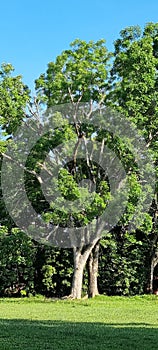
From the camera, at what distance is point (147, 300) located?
22484 millimetres

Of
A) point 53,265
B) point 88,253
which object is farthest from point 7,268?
point 88,253

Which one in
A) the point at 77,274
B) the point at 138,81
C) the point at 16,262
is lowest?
the point at 77,274

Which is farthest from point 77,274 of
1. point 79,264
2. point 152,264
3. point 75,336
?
point 75,336

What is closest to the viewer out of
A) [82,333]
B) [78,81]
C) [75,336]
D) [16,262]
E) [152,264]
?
[75,336]

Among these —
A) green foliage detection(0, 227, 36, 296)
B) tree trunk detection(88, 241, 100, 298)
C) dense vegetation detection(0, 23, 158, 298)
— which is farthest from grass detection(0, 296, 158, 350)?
tree trunk detection(88, 241, 100, 298)

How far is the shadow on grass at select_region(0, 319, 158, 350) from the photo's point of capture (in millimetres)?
8109

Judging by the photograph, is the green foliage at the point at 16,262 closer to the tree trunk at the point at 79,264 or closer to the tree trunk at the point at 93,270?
A: the tree trunk at the point at 79,264

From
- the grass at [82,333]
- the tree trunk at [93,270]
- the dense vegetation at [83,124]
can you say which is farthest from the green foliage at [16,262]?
the grass at [82,333]

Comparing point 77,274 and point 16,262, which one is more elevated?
point 16,262

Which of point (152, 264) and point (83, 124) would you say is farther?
point (152, 264)

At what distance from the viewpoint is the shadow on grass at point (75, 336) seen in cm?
811

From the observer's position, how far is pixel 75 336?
9352 mm

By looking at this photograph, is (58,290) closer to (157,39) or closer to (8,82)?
(8,82)

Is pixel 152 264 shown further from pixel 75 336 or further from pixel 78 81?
pixel 75 336
